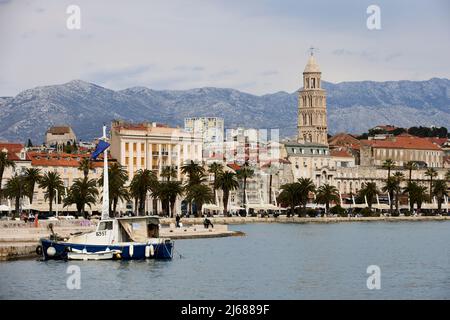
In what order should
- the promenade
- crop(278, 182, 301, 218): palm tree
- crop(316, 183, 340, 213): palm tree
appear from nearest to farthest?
the promenade
crop(278, 182, 301, 218): palm tree
crop(316, 183, 340, 213): palm tree

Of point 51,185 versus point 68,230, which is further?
point 51,185

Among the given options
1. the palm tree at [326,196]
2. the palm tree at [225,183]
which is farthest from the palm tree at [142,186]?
the palm tree at [326,196]

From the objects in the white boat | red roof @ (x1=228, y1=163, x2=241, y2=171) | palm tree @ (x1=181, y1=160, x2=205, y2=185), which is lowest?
the white boat

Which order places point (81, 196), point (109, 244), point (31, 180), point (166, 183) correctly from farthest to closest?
point (166, 183)
point (31, 180)
point (81, 196)
point (109, 244)

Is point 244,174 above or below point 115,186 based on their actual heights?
above

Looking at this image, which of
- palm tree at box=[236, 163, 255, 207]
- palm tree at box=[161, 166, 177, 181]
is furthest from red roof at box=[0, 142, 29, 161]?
palm tree at box=[236, 163, 255, 207]

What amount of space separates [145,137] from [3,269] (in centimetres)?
10084

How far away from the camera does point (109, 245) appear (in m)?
62.8

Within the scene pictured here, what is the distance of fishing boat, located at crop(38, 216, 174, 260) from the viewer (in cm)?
6288

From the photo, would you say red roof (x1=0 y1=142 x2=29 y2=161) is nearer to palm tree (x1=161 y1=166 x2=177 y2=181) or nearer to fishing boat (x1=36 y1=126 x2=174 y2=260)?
palm tree (x1=161 y1=166 x2=177 y2=181)

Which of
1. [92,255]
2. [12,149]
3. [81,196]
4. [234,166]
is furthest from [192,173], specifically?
[92,255]

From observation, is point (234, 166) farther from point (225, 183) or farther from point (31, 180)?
point (31, 180)

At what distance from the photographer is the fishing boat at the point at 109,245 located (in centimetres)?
6288
